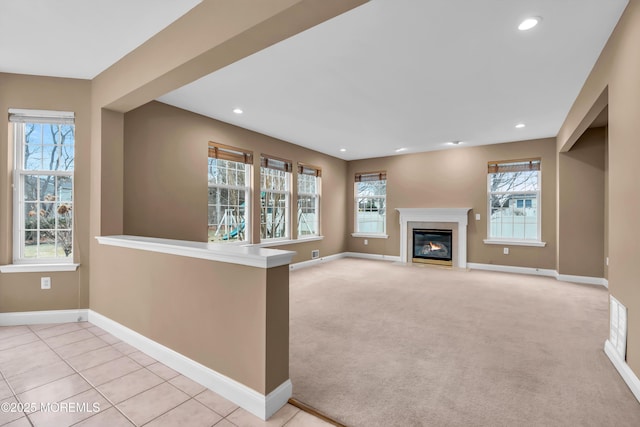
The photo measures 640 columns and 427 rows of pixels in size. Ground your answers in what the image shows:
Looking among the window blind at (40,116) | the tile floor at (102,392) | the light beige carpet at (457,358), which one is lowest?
the light beige carpet at (457,358)

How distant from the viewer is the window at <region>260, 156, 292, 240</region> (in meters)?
5.51

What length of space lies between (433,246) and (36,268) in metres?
6.62

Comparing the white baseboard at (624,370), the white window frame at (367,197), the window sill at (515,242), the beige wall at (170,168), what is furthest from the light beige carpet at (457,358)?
the white window frame at (367,197)

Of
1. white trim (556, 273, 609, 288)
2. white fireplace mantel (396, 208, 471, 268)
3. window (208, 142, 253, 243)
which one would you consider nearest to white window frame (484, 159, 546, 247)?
white fireplace mantel (396, 208, 471, 268)

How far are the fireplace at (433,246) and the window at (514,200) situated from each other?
87 centimetres

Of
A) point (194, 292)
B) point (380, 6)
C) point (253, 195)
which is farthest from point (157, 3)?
point (253, 195)

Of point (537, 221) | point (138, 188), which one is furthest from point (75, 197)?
point (537, 221)

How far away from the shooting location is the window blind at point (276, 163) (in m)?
5.42

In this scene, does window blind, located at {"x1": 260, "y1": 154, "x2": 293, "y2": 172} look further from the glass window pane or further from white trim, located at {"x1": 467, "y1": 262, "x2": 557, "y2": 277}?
white trim, located at {"x1": 467, "y1": 262, "x2": 557, "y2": 277}

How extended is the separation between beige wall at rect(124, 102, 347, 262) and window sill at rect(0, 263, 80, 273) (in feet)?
2.21

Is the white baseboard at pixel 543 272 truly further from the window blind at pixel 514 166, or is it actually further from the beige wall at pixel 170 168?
the beige wall at pixel 170 168

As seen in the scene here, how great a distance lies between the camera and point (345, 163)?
7875 millimetres

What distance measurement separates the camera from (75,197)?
317 centimetres

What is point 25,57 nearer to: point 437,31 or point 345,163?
point 437,31
